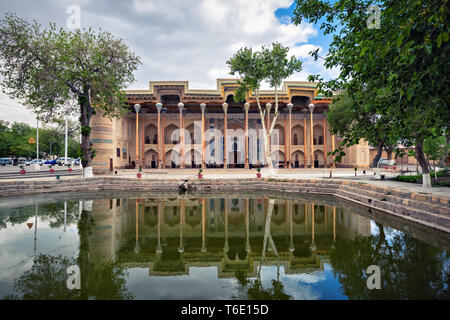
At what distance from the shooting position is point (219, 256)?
150 inches

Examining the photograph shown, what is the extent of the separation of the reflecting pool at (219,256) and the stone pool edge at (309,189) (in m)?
0.54

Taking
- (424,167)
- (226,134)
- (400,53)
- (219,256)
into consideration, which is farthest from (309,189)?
(226,134)

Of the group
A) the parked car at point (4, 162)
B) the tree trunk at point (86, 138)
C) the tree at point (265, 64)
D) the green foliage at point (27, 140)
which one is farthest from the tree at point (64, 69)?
the parked car at point (4, 162)

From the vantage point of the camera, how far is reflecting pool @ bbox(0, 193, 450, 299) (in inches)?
105

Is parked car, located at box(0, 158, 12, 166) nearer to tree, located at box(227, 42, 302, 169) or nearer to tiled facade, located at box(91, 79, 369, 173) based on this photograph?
tiled facade, located at box(91, 79, 369, 173)

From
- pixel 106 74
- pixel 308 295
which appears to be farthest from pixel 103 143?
pixel 308 295

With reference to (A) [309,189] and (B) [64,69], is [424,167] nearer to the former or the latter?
(A) [309,189]

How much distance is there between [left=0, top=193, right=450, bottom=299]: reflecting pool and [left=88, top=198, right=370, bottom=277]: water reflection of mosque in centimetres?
2

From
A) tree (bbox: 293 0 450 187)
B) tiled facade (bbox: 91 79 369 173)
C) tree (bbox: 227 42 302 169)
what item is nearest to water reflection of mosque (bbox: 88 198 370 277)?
tree (bbox: 293 0 450 187)

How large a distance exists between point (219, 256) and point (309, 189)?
9.08m

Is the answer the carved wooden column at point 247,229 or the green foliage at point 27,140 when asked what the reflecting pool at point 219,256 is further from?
the green foliage at point 27,140
